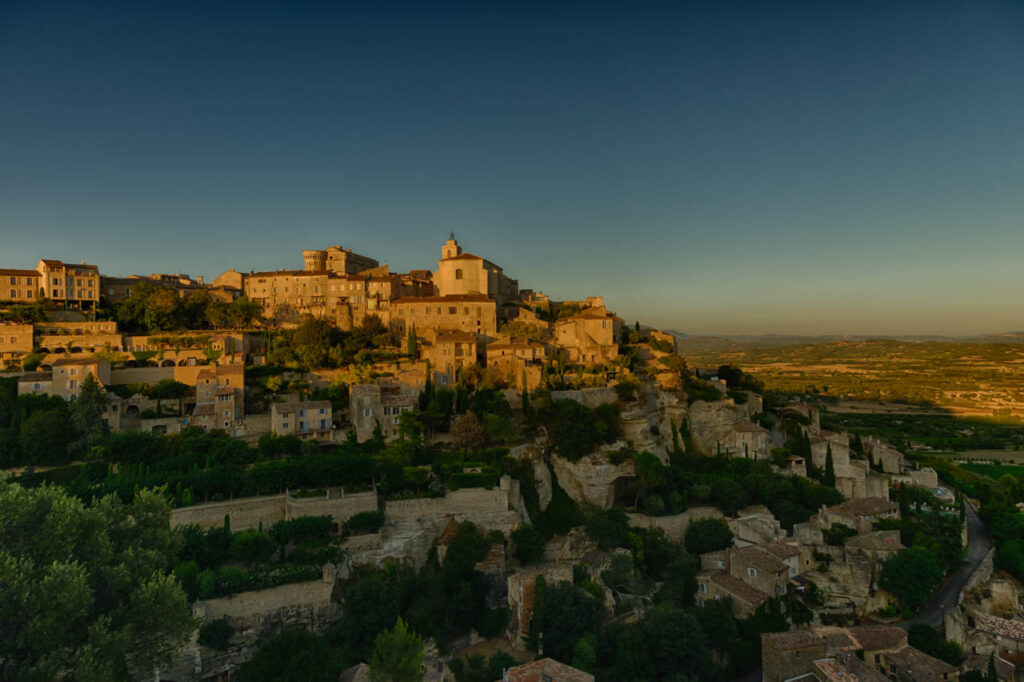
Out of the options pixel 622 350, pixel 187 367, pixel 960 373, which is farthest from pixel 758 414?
pixel 960 373

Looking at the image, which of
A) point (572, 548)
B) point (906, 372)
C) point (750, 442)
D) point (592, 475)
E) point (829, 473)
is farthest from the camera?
point (906, 372)

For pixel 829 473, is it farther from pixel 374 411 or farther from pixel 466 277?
pixel 466 277

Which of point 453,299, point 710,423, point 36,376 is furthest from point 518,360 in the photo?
point 36,376

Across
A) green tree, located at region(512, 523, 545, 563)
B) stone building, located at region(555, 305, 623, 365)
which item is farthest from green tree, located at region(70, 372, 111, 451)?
stone building, located at region(555, 305, 623, 365)

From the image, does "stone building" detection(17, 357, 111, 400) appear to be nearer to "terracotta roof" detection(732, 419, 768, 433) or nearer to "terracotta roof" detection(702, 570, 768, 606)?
"terracotta roof" detection(702, 570, 768, 606)

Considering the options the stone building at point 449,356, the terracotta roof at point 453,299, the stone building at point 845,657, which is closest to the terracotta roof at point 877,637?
the stone building at point 845,657

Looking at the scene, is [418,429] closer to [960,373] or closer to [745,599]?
[745,599]
